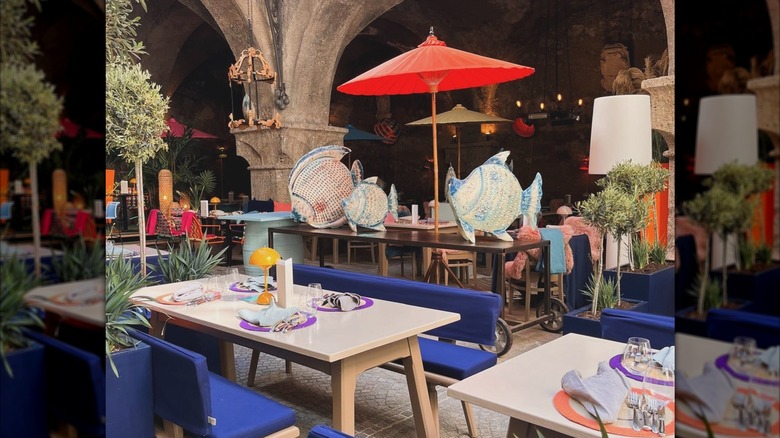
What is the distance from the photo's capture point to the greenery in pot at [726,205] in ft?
1.86

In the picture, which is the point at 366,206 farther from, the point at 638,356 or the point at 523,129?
the point at 523,129

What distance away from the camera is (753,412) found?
568 millimetres

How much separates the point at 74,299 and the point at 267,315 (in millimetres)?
2075

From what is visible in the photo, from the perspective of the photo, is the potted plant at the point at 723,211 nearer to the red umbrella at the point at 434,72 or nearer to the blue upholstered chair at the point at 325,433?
the blue upholstered chair at the point at 325,433

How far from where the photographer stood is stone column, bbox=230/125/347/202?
8289mm

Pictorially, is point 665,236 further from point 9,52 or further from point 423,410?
point 9,52

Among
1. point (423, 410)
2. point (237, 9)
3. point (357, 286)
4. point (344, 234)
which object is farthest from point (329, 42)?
point (423, 410)

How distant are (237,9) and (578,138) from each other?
21.3ft

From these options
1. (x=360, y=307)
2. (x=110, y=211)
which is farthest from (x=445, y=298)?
(x=110, y=211)

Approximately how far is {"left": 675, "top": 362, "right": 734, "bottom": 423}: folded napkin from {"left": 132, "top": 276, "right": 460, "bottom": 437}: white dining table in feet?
5.44

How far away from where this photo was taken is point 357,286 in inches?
149

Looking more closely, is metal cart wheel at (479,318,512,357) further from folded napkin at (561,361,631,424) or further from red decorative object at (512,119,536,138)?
red decorative object at (512,119,536,138)

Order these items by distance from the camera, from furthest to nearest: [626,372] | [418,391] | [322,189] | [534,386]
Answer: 1. [322,189]
2. [418,391]
3. [626,372]
4. [534,386]

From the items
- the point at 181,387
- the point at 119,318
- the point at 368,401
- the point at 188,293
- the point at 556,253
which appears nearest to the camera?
the point at 181,387
